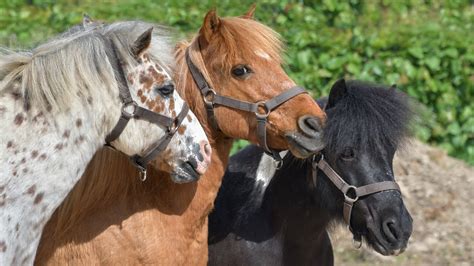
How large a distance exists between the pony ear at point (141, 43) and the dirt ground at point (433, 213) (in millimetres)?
3650

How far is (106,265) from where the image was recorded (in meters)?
4.06

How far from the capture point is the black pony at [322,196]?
435 centimetres

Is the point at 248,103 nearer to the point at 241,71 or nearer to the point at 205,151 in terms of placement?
the point at 241,71

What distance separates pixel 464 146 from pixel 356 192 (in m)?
4.93

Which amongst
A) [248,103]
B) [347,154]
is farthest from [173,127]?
[347,154]

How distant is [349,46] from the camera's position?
8945mm

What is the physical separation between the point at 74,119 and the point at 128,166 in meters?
0.60

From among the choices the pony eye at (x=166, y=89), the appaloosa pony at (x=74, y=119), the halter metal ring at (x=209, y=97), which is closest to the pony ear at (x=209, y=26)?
the halter metal ring at (x=209, y=97)

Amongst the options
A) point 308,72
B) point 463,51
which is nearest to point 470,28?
point 463,51

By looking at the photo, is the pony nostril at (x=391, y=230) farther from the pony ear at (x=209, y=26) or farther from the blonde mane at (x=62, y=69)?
the blonde mane at (x=62, y=69)

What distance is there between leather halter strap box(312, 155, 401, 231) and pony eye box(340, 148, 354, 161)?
9 centimetres

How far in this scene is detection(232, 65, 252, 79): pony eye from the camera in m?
4.25

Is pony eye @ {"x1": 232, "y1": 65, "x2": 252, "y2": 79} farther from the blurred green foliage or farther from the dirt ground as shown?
the blurred green foliage

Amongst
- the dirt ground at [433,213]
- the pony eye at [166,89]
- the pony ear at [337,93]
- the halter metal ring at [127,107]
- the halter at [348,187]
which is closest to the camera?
the halter metal ring at [127,107]
